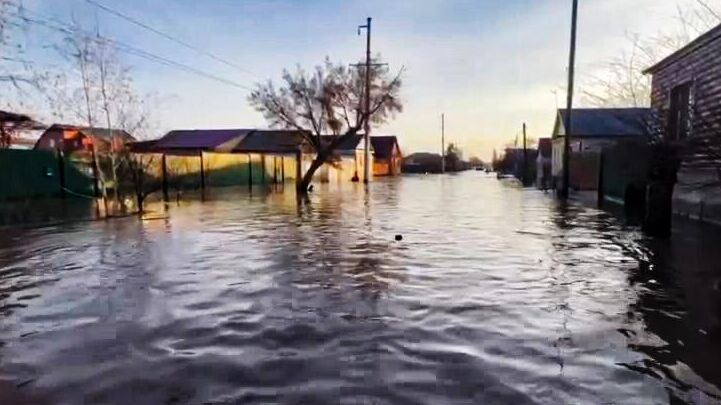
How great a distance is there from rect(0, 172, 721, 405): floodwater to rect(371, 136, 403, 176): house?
6443cm

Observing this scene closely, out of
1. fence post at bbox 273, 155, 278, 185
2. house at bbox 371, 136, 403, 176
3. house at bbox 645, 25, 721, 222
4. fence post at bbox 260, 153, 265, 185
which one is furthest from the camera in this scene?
house at bbox 371, 136, 403, 176

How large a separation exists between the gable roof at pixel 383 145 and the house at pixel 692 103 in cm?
6264

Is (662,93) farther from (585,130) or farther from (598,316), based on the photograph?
(585,130)

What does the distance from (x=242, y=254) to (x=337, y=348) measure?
4.94 m

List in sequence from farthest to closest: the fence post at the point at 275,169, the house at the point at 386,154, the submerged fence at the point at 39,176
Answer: the house at the point at 386,154
the fence post at the point at 275,169
the submerged fence at the point at 39,176

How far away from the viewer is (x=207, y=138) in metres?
64.9

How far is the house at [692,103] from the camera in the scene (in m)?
12.6

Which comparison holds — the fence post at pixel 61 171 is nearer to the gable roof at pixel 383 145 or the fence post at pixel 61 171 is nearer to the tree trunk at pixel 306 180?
the tree trunk at pixel 306 180

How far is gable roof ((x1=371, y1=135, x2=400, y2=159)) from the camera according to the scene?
7999 cm

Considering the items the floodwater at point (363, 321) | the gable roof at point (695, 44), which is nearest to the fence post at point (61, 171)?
the floodwater at point (363, 321)

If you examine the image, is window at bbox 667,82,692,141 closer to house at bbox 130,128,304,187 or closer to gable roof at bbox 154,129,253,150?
house at bbox 130,128,304,187

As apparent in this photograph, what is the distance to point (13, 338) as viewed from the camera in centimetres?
498

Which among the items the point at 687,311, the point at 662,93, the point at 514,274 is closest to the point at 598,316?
the point at 687,311

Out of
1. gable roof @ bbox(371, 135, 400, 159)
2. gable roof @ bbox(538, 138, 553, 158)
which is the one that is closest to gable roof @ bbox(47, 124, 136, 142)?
gable roof @ bbox(538, 138, 553, 158)
